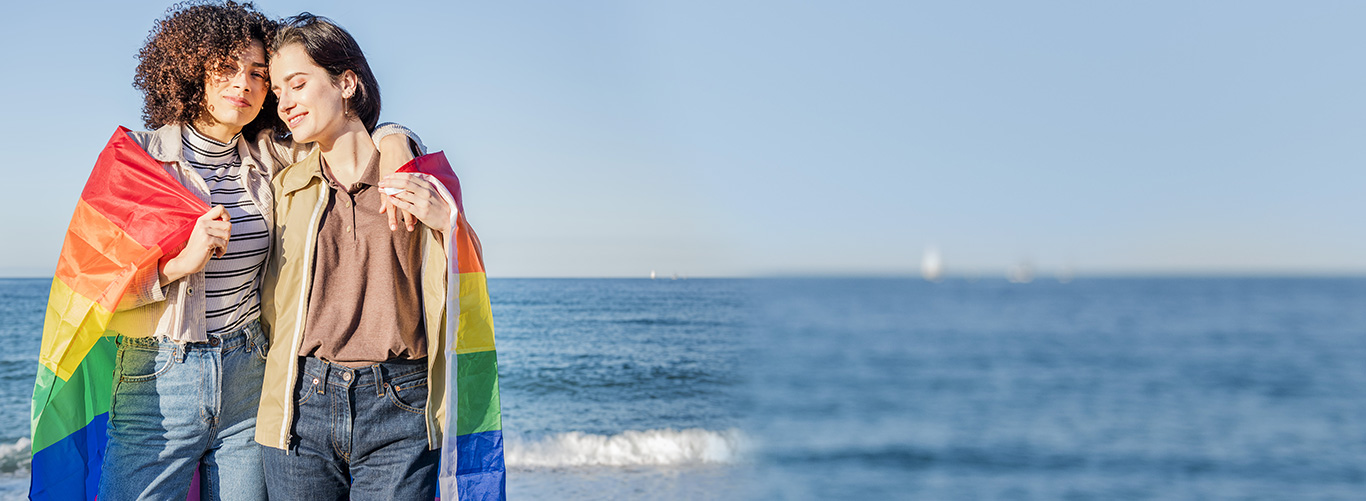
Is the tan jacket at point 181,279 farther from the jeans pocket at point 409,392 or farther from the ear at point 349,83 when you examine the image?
the jeans pocket at point 409,392

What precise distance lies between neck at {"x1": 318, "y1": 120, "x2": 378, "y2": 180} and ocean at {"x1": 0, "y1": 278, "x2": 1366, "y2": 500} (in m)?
3.35

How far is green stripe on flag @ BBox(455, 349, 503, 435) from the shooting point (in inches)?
69.9

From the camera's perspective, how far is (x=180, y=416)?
76.7 inches

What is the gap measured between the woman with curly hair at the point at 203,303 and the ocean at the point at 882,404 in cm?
294

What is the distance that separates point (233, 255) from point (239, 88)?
0.43 meters

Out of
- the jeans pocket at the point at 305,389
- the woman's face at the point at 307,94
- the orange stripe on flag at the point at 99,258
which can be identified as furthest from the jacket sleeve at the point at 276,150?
the jeans pocket at the point at 305,389

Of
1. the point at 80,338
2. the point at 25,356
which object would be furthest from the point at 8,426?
the point at 80,338

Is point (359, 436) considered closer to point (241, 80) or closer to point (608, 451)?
point (241, 80)

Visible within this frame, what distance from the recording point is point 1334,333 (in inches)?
1326

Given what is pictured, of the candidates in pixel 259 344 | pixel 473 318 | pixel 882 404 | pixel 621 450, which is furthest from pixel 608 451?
pixel 882 404

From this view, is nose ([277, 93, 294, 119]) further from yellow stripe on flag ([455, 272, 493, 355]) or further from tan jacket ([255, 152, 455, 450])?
yellow stripe on flag ([455, 272, 493, 355])

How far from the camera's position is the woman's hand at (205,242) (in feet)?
5.92

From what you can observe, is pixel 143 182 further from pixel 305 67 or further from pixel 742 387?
pixel 742 387

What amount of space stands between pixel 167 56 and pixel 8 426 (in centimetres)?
844
